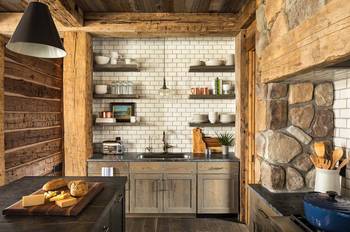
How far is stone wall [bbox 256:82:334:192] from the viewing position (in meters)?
2.44

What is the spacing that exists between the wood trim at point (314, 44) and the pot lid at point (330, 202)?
2.61 feet

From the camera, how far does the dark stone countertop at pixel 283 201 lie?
2.02 m

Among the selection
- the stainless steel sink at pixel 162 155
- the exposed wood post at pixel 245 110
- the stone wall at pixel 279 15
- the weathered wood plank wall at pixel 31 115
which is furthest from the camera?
the stainless steel sink at pixel 162 155

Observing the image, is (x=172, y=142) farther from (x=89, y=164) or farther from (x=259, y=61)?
(x=259, y=61)

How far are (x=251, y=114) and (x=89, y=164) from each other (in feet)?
8.35

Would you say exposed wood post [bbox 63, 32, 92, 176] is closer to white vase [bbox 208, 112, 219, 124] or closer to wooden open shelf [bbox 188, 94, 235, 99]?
wooden open shelf [bbox 188, 94, 235, 99]

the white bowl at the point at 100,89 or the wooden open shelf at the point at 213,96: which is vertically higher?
the white bowl at the point at 100,89

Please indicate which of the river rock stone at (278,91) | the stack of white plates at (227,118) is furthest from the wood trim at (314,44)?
the stack of white plates at (227,118)

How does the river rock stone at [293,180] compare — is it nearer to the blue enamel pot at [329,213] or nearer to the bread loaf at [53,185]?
the blue enamel pot at [329,213]

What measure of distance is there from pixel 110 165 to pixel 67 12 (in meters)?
2.22

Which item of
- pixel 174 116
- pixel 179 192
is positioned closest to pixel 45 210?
pixel 179 192

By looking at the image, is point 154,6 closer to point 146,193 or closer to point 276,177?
point 146,193

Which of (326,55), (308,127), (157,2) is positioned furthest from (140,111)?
(326,55)

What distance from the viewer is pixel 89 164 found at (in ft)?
14.0
